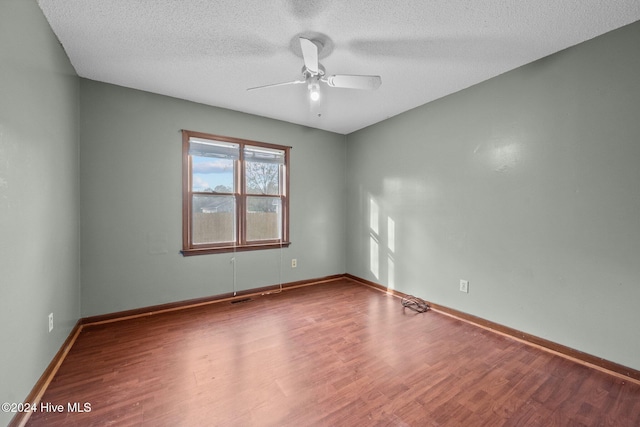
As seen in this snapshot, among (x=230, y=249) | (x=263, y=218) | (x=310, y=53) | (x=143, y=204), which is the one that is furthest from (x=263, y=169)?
(x=310, y=53)

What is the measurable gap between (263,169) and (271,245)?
113cm

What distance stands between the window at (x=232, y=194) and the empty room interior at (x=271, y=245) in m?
0.03

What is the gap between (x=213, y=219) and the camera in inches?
133

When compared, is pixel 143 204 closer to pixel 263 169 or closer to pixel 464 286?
pixel 263 169

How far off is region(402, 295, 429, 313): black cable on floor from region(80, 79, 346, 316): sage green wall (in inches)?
71.4

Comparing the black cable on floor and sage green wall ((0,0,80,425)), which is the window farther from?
the black cable on floor

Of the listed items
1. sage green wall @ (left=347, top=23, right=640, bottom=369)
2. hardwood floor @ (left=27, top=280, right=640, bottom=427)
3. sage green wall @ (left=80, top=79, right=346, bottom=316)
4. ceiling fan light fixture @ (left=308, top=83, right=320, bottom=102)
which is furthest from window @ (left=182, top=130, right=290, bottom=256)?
sage green wall @ (left=347, top=23, right=640, bottom=369)

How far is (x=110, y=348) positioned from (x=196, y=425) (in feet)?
4.52

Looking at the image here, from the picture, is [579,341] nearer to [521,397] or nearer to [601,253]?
[601,253]

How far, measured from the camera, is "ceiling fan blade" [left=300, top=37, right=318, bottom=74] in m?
1.67

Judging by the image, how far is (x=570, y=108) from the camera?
6.96 feet

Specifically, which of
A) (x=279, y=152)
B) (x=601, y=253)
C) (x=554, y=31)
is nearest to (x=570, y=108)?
(x=554, y=31)

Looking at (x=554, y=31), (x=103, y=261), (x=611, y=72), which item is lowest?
(x=103, y=261)

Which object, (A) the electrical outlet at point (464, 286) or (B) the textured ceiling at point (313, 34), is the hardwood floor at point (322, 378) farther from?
(B) the textured ceiling at point (313, 34)
